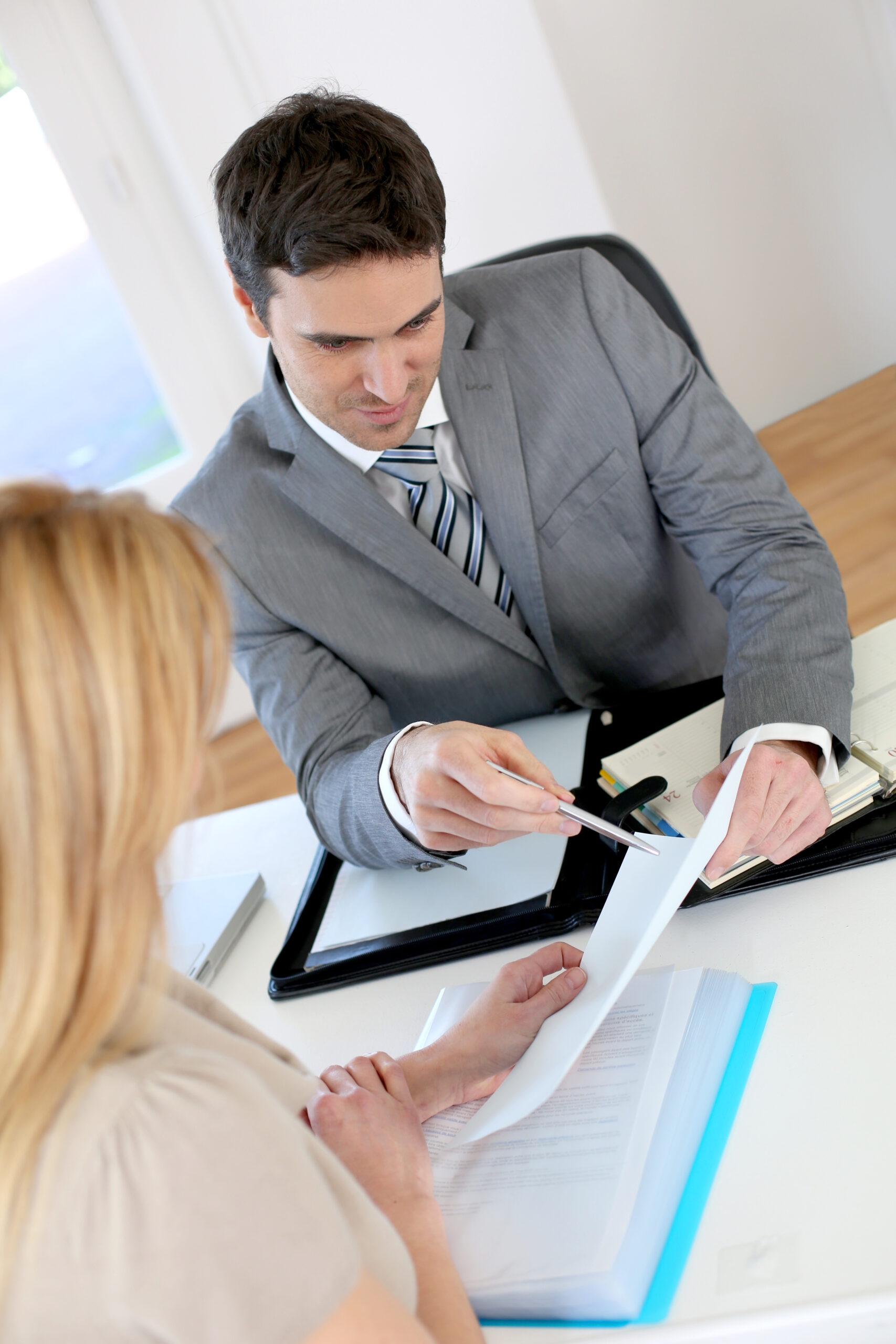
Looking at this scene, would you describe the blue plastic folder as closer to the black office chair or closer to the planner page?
the planner page

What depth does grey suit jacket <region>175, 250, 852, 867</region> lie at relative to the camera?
1286 millimetres

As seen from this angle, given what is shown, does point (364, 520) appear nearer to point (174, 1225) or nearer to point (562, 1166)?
point (562, 1166)

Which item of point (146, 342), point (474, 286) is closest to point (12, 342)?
point (146, 342)

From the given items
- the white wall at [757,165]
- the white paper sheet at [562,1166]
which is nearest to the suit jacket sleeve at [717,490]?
the white paper sheet at [562,1166]

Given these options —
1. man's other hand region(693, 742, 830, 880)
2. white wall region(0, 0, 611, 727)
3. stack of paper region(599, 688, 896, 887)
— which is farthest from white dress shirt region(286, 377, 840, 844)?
white wall region(0, 0, 611, 727)

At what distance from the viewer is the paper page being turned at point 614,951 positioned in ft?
2.36

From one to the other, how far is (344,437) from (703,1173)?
90 cm

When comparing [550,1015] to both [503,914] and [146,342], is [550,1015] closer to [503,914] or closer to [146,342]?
[503,914]

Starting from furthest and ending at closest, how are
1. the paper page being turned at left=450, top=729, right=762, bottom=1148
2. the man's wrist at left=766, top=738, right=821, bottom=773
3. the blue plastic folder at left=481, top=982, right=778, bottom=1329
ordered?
the man's wrist at left=766, top=738, right=821, bottom=773
the paper page being turned at left=450, top=729, right=762, bottom=1148
the blue plastic folder at left=481, top=982, right=778, bottom=1329

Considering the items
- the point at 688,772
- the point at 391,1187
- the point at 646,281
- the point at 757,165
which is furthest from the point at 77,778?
the point at 757,165

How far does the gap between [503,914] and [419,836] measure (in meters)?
0.12

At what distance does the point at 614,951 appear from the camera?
795 mm

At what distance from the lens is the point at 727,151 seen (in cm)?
354

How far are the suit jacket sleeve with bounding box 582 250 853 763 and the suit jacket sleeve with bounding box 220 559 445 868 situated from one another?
1.37 feet
